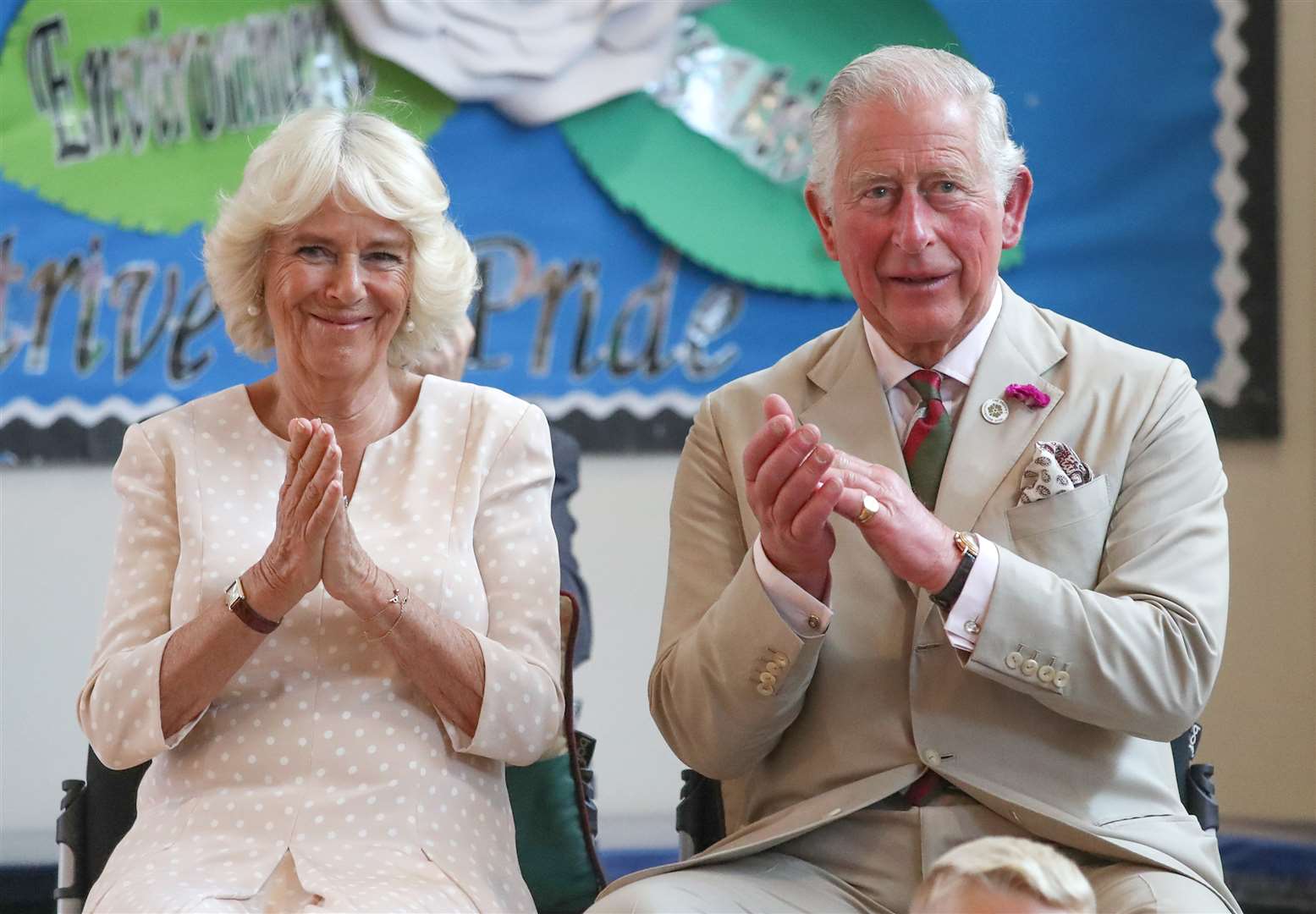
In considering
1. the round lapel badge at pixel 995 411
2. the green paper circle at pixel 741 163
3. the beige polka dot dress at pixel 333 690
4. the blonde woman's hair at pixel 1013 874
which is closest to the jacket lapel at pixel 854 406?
the round lapel badge at pixel 995 411

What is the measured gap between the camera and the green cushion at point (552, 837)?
2428 mm

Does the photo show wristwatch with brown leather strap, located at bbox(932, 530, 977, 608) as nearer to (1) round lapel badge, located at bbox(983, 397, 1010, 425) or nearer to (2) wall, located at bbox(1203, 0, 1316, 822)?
(1) round lapel badge, located at bbox(983, 397, 1010, 425)

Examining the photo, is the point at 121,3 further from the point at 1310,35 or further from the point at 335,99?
the point at 1310,35

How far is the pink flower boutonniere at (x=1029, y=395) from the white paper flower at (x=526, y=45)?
6.32 ft

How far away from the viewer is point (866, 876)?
6.81 feet

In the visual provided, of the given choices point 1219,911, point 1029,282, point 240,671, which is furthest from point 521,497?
point 1029,282

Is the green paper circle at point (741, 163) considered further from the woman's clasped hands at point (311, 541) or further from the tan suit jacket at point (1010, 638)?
the woman's clasped hands at point (311, 541)

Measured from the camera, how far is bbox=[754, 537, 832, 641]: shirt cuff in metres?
2.02

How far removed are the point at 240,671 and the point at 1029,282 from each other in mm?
2423

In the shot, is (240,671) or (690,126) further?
(690,126)

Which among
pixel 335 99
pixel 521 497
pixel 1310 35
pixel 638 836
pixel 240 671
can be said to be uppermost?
pixel 1310 35

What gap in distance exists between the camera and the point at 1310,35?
3936mm

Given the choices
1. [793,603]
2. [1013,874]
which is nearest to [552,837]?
[793,603]

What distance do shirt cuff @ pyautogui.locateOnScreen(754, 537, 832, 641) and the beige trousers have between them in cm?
28
